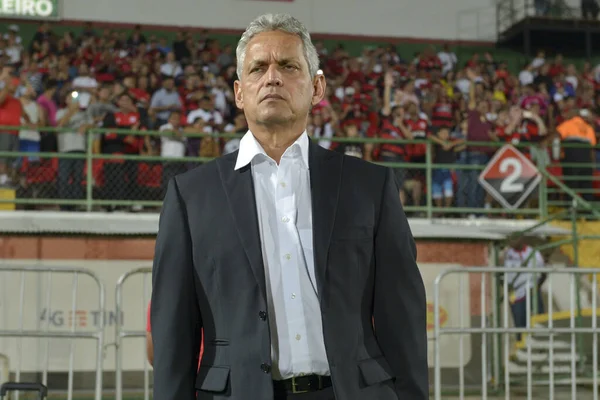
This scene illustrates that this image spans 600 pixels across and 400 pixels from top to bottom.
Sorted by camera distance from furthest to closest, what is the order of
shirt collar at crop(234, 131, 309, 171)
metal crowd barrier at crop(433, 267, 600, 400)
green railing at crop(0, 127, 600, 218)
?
1. green railing at crop(0, 127, 600, 218)
2. metal crowd barrier at crop(433, 267, 600, 400)
3. shirt collar at crop(234, 131, 309, 171)

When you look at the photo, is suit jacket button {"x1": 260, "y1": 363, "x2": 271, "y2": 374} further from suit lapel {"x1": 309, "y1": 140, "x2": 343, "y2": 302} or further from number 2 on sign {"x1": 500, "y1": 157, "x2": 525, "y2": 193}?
number 2 on sign {"x1": 500, "y1": 157, "x2": 525, "y2": 193}

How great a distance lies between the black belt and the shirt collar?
656 mm

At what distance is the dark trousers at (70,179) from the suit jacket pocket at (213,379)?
9.05m

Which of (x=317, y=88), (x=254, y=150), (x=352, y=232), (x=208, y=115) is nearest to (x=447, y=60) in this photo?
(x=208, y=115)

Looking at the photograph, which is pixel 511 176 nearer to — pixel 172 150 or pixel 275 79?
pixel 172 150

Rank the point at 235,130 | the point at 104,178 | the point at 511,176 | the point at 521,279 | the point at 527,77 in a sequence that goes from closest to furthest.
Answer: the point at 521,279 < the point at 511,176 < the point at 104,178 < the point at 235,130 < the point at 527,77

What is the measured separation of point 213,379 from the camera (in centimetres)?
241

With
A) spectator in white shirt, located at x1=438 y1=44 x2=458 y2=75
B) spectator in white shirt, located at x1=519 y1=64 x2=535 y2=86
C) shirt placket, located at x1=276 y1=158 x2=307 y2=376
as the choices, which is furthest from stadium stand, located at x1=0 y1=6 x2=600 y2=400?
shirt placket, located at x1=276 y1=158 x2=307 y2=376

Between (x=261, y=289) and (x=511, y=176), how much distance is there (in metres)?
8.94

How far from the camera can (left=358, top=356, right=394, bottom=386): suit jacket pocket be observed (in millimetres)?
2420

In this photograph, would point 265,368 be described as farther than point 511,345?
No

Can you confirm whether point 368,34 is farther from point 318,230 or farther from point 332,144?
point 318,230

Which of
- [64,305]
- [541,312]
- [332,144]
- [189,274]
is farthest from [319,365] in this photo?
[332,144]

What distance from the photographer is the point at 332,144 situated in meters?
12.2
